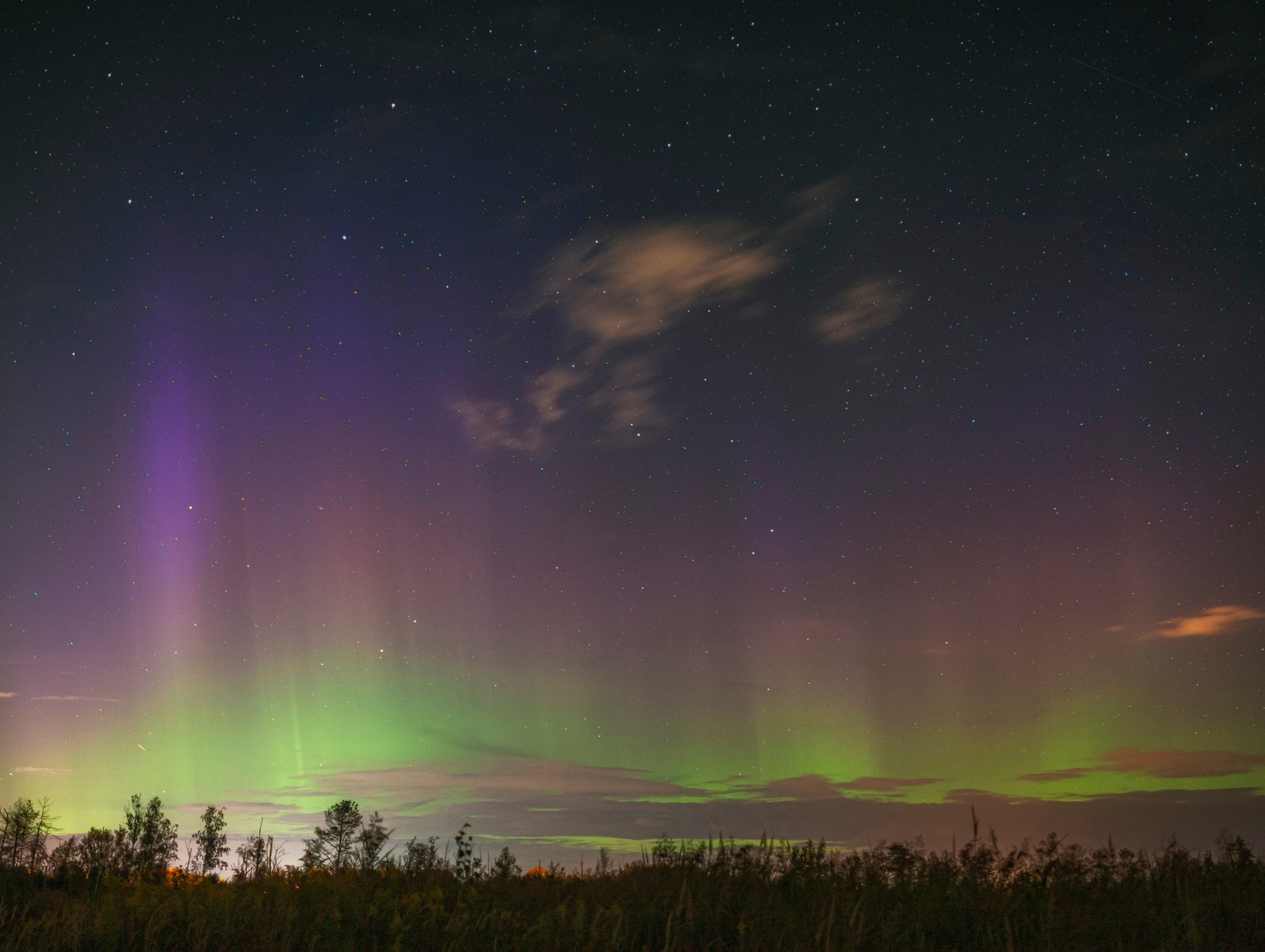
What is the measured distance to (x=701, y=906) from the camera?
319 inches

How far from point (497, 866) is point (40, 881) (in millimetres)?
19599

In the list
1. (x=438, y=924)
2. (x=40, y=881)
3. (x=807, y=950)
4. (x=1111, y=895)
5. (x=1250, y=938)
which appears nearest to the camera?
(x=807, y=950)

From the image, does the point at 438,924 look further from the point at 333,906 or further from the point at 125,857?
the point at 125,857

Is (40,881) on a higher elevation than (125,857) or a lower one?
lower

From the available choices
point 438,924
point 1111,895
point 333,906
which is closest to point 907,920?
point 1111,895

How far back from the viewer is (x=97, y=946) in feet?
27.1

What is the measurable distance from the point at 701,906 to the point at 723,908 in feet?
0.69

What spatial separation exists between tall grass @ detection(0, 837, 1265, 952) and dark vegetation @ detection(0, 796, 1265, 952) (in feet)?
0.08

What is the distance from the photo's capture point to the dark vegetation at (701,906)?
24.1ft

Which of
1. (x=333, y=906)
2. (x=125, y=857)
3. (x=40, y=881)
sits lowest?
(x=40, y=881)

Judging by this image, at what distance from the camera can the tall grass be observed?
24.0 feet

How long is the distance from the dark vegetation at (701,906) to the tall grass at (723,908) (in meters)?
0.02

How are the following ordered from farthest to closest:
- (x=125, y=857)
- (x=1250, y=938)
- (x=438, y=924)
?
(x=125, y=857)
(x=438, y=924)
(x=1250, y=938)

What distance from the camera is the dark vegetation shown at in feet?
24.1
